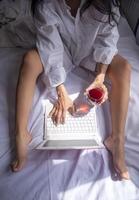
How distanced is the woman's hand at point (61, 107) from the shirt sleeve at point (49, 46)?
0.03 meters

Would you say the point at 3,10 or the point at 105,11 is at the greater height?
the point at 105,11

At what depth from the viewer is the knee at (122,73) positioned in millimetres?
1096

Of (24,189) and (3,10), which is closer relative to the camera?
(24,189)

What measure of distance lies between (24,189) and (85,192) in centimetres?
18

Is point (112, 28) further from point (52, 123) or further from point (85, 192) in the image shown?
point (85, 192)

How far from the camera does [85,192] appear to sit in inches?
35.0

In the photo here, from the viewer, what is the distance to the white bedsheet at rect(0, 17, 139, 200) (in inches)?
34.8

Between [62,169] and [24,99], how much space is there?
27 centimetres

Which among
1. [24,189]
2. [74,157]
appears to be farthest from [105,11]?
[24,189]

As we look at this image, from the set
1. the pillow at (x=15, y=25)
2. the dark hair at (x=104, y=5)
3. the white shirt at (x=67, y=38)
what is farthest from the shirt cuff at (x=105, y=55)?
the pillow at (x=15, y=25)

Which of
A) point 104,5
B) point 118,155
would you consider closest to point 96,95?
point 118,155

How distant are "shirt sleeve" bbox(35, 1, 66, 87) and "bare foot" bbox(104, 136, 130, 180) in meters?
0.28

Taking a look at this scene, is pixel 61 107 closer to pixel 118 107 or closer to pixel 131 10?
pixel 118 107

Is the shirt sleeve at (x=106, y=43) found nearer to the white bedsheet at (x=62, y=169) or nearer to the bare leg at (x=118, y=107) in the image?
the bare leg at (x=118, y=107)
